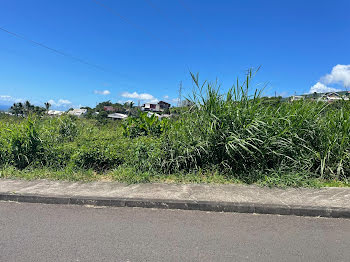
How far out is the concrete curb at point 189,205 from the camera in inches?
124

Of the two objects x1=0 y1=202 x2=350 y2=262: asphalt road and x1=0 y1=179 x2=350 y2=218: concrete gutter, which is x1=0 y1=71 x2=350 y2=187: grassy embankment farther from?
x1=0 y1=202 x2=350 y2=262: asphalt road

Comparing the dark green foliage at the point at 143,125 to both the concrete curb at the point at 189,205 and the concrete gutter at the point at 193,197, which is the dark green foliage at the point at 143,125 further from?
the concrete curb at the point at 189,205

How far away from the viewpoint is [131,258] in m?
2.31

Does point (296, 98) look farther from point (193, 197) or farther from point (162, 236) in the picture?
point (162, 236)

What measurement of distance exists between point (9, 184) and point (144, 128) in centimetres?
318

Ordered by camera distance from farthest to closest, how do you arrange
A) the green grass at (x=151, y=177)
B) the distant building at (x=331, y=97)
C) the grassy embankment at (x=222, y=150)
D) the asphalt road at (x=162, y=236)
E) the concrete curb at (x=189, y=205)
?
the distant building at (x=331, y=97), the grassy embankment at (x=222, y=150), the green grass at (x=151, y=177), the concrete curb at (x=189, y=205), the asphalt road at (x=162, y=236)

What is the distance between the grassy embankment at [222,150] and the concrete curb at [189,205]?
0.80 metres

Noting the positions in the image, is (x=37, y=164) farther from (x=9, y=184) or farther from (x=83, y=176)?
(x=83, y=176)

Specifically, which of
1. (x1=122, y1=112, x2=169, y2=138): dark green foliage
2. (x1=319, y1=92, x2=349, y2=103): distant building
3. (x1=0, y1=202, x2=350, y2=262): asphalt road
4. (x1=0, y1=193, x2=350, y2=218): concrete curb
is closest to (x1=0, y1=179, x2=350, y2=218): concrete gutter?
(x1=0, y1=193, x2=350, y2=218): concrete curb

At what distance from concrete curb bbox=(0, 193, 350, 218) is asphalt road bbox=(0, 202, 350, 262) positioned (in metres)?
0.09

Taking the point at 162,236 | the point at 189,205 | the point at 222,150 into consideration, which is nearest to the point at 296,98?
the point at 222,150

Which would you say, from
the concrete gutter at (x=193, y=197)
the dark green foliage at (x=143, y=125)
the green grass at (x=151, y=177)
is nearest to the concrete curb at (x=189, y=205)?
the concrete gutter at (x=193, y=197)

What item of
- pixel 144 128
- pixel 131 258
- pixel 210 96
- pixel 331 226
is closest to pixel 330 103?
pixel 210 96

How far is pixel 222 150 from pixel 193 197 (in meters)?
1.43
